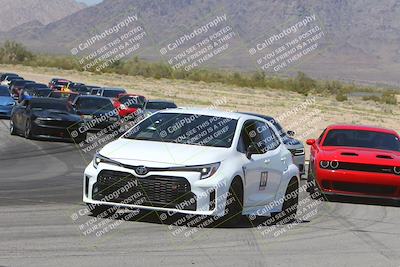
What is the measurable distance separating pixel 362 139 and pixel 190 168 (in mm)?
6677

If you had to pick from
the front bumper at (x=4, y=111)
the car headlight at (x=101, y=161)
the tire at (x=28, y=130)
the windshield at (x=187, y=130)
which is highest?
the car headlight at (x=101, y=161)

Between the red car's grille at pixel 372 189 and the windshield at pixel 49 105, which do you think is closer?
the red car's grille at pixel 372 189

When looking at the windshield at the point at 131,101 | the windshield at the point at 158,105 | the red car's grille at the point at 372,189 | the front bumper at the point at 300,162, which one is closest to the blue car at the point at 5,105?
the windshield at the point at 158,105

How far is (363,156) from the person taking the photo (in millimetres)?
15414

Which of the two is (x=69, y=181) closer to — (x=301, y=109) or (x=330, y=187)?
(x=330, y=187)

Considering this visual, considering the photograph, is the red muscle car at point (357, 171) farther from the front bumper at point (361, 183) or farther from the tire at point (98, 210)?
the tire at point (98, 210)

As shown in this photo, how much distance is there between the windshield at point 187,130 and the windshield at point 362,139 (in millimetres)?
4936

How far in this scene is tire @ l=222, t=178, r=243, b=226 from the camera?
10995 mm

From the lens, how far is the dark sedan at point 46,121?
89.2 feet

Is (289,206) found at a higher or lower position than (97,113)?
higher

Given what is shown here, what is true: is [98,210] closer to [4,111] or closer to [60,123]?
[60,123]

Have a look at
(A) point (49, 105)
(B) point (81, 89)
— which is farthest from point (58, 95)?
(B) point (81, 89)

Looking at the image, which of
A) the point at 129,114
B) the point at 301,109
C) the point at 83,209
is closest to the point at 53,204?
the point at 83,209

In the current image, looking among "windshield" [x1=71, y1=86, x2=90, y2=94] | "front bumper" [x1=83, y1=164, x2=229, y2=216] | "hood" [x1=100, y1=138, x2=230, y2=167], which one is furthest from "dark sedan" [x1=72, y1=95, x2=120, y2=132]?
"windshield" [x1=71, y1=86, x2=90, y2=94]
